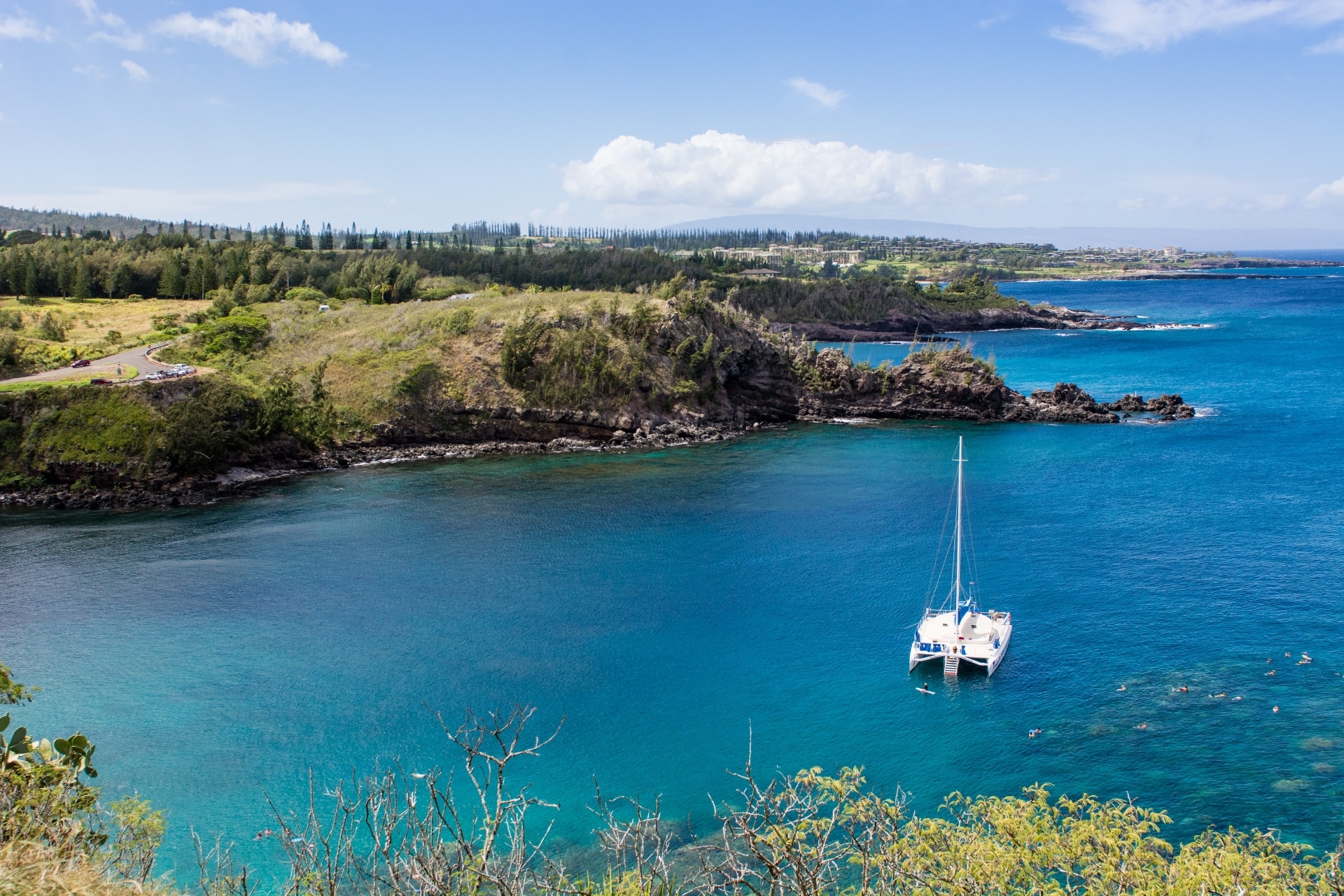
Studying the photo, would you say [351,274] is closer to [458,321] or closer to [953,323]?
[458,321]

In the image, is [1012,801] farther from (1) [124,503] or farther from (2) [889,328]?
(2) [889,328]

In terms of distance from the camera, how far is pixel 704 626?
132 ft

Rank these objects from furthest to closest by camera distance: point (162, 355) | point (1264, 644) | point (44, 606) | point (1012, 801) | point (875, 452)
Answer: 1. point (162, 355)
2. point (875, 452)
3. point (44, 606)
4. point (1264, 644)
5. point (1012, 801)

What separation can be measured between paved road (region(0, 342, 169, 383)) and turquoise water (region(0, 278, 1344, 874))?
16393 millimetres

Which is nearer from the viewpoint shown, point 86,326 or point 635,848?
point 635,848

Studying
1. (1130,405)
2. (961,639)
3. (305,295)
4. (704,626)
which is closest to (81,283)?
(305,295)

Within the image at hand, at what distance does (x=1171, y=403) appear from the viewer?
8350 centimetres

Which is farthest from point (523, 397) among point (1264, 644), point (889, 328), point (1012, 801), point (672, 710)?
point (889, 328)

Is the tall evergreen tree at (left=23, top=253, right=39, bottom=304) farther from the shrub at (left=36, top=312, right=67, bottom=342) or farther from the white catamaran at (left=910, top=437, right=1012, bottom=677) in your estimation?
the white catamaran at (left=910, top=437, right=1012, bottom=677)

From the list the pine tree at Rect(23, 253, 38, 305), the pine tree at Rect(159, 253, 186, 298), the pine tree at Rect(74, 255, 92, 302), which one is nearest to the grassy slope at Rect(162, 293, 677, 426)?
the pine tree at Rect(159, 253, 186, 298)

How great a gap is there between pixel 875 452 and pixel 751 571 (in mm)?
28793

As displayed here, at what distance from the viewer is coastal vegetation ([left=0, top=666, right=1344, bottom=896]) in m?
13.6

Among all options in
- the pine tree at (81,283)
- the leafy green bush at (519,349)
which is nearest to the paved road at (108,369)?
the leafy green bush at (519,349)

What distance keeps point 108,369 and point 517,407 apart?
3196 centimetres
